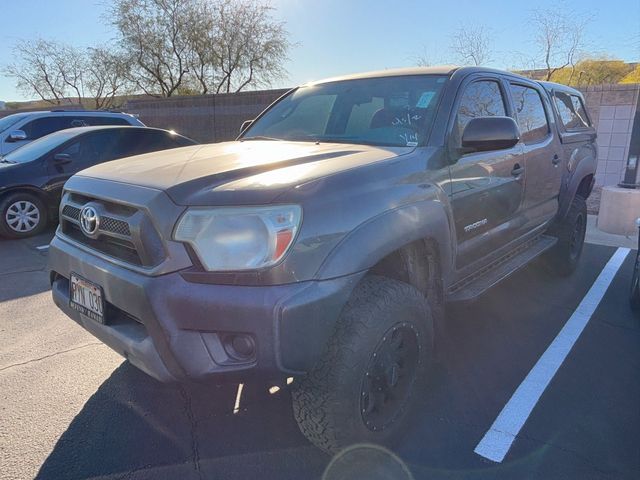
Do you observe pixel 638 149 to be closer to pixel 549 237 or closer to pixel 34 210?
pixel 549 237

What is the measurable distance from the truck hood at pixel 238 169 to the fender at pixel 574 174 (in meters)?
2.74

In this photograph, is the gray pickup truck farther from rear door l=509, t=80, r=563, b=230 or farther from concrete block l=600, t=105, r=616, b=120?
concrete block l=600, t=105, r=616, b=120

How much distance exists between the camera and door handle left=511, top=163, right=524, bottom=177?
3.38m

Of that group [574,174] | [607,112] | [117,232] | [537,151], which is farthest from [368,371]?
[607,112]

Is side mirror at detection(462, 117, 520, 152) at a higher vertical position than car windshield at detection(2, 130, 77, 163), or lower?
higher

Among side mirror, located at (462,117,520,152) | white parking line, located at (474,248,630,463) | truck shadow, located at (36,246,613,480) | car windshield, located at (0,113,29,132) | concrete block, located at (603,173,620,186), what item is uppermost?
car windshield, located at (0,113,29,132)

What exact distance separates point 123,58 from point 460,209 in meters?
23.5

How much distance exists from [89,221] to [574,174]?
4434mm

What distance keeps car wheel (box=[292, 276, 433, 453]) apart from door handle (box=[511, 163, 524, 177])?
1547 millimetres

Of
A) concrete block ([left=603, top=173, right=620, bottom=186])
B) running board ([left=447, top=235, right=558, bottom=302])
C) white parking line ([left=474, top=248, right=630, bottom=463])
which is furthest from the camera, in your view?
concrete block ([left=603, top=173, right=620, bottom=186])

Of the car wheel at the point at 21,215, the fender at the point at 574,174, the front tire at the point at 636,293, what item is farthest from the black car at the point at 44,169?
the front tire at the point at 636,293

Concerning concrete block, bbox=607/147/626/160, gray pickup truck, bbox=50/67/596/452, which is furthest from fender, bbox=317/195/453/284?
concrete block, bbox=607/147/626/160

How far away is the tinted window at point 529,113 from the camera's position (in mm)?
3682

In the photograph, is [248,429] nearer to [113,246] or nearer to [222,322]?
[222,322]
